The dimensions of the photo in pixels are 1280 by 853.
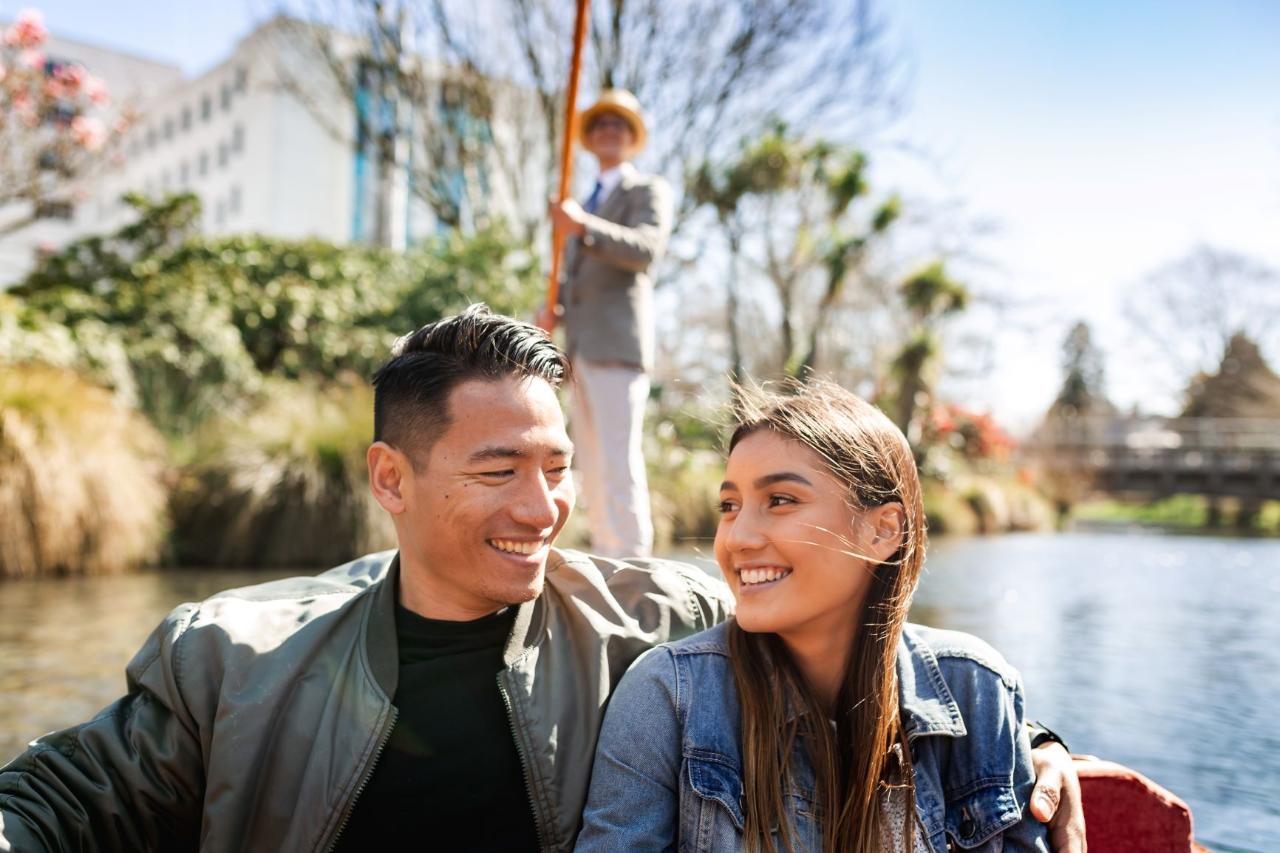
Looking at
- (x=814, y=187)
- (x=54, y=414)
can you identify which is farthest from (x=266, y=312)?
(x=814, y=187)

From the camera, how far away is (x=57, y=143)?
31.6ft

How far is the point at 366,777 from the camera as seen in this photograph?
1.54 m

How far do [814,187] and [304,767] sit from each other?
17417 mm

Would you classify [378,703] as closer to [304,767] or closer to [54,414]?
[304,767]

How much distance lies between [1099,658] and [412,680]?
181 inches

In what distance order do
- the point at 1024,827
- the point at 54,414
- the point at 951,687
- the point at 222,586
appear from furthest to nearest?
the point at 54,414 < the point at 222,586 < the point at 951,687 < the point at 1024,827

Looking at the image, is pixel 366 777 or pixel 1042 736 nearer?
pixel 366 777

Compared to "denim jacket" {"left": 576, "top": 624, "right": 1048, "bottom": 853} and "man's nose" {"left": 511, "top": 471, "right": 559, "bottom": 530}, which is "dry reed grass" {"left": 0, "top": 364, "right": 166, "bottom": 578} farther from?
"denim jacket" {"left": 576, "top": 624, "right": 1048, "bottom": 853}

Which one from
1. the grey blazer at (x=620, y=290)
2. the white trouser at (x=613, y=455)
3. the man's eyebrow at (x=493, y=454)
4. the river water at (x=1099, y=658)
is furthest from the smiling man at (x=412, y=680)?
the grey blazer at (x=620, y=290)

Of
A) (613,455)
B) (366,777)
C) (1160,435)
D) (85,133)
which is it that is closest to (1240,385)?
(1160,435)

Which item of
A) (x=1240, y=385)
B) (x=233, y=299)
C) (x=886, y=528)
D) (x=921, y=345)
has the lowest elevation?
(x=886, y=528)

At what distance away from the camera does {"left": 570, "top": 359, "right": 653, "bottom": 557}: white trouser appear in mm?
3910

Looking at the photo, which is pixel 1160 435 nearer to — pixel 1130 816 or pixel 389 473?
pixel 1130 816

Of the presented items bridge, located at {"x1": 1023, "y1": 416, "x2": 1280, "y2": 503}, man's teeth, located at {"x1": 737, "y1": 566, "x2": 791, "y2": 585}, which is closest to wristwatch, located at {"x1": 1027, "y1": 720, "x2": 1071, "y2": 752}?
man's teeth, located at {"x1": 737, "y1": 566, "x2": 791, "y2": 585}
